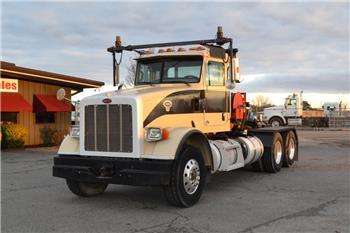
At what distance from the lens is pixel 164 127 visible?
26.5ft

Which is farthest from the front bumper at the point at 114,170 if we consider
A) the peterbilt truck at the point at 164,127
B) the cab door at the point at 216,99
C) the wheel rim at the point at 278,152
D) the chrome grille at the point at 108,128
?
the wheel rim at the point at 278,152

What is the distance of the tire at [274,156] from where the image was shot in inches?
478

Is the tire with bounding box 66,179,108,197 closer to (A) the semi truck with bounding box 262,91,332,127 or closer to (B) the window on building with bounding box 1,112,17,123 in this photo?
(B) the window on building with bounding box 1,112,17,123

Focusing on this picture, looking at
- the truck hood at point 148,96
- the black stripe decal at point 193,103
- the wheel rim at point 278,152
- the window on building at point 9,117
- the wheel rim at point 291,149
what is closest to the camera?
the truck hood at point 148,96

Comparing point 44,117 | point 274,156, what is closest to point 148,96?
point 274,156

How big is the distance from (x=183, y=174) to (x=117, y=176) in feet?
3.60

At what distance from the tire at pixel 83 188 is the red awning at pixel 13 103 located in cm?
1019

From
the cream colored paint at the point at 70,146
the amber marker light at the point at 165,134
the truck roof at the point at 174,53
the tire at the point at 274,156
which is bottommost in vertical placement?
the tire at the point at 274,156

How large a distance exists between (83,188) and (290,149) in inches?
283

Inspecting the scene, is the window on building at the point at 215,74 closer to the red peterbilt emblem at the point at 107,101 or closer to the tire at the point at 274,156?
the red peterbilt emblem at the point at 107,101

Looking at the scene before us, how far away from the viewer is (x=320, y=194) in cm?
907

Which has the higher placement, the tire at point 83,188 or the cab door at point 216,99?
the cab door at point 216,99

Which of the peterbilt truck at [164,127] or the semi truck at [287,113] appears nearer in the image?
the peterbilt truck at [164,127]

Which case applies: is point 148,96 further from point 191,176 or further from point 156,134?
point 191,176
